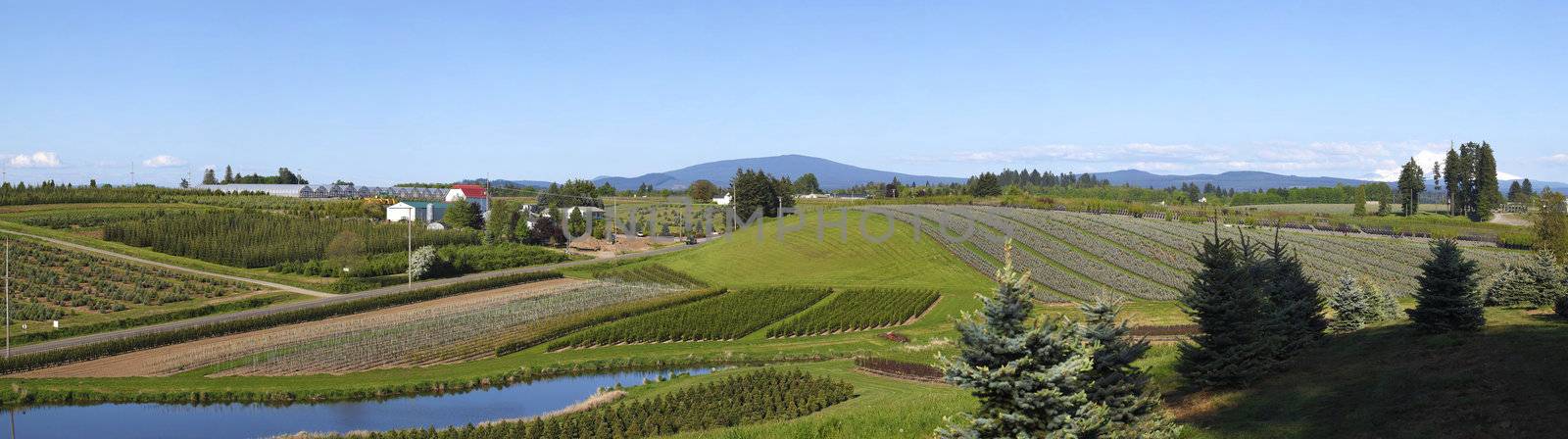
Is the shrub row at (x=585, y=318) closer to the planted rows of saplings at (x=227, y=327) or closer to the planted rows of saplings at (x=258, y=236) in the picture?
the planted rows of saplings at (x=227, y=327)

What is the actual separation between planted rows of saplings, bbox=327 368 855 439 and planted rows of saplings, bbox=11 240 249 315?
122ft

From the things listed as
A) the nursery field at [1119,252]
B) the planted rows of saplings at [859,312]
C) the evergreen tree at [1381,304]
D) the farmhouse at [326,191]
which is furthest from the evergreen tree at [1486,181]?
the farmhouse at [326,191]

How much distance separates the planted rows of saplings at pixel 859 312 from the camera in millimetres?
55125

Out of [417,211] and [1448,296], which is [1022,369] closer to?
[1448,296]

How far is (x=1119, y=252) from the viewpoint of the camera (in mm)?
75938

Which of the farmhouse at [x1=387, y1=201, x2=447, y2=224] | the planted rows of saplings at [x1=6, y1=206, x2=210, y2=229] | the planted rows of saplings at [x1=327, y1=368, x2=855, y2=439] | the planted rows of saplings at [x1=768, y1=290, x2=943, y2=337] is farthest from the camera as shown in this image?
the farmhouse at [x1=387, y1=201, x2=447, y2=224]

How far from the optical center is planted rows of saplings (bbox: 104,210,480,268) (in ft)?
261

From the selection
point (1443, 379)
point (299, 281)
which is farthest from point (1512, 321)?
point (299, 281)

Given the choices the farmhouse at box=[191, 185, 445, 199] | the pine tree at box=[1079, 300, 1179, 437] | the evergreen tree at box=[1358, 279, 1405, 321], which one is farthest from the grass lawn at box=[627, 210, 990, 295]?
the farmhouse at box=[191, 185, 445, 199]

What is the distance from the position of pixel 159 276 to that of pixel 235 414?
3790 cm

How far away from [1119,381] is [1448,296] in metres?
12.7

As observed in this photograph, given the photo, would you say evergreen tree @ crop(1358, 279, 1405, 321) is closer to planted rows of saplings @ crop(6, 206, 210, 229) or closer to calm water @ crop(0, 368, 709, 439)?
calm water @ crop(0, 368, 709, 439)

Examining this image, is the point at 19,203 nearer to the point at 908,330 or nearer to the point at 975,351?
the point at 908,330

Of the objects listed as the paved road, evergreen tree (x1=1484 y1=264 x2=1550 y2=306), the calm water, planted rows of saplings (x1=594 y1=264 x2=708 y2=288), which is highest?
evergreen tree (x1=1484 y1=264 x2=1550 y2=306)
